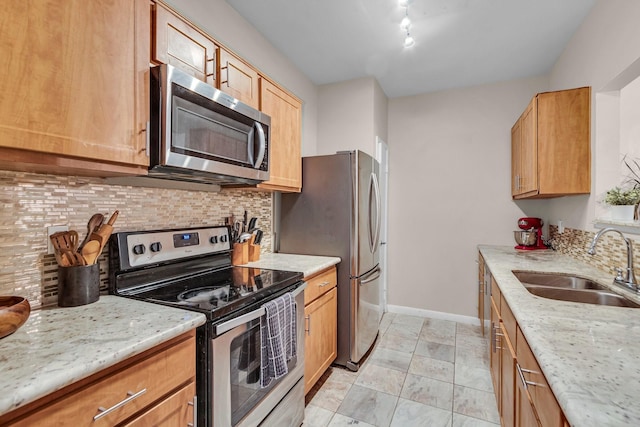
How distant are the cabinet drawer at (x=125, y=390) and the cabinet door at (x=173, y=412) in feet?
0.07

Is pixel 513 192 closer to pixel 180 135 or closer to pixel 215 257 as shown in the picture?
pixel 215 257

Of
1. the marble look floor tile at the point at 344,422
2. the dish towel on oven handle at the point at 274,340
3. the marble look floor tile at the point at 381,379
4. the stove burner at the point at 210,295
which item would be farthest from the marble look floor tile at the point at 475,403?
the stove burner at the point at 210,295

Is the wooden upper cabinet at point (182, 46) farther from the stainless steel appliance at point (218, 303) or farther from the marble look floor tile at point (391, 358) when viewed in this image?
the marble look floor tile at point (391, 358)

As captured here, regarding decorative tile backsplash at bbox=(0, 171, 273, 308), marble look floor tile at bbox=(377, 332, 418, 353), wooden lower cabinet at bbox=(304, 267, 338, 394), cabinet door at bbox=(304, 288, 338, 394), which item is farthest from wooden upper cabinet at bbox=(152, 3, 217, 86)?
marble look floor tile at bbox=(377, 332, 418, 353)

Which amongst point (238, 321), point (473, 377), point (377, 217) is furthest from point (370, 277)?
point (238, 321)

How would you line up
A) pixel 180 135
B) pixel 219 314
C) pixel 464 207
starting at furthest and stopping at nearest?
pixel 464 207
pixel 180 135
pixel 219 314

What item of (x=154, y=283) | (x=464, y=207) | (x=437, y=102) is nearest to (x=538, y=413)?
Result: (x=154, y=283)

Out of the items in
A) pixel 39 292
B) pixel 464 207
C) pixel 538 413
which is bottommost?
pixel 538 413

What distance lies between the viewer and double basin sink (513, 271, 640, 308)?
5.03 ft

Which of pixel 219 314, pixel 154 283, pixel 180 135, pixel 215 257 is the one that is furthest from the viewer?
pixel 215 257

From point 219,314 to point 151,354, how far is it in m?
0.27

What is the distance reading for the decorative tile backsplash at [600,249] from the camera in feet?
5.71

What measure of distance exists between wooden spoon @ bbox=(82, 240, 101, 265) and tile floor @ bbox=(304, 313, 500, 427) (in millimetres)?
1482

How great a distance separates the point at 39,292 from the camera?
46.8 inches
